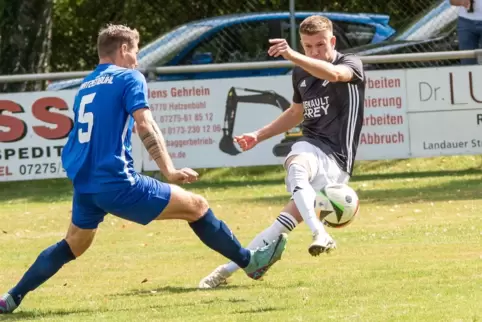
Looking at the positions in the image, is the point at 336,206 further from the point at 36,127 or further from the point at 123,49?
the point at 36,127

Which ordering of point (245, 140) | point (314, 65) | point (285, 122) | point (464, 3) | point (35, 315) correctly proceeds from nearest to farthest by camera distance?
1. point (35, 315)
2. point (314, 65)
3. point (245, 140)
4. point (285, 122)
5. point (464, 3)

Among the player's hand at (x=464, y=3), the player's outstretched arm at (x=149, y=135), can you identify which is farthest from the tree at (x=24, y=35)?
the player's outstretched arm at (x=149, y=135)

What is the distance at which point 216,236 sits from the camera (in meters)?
8.44

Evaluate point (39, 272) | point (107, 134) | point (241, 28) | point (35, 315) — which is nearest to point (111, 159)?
point (107, 134)

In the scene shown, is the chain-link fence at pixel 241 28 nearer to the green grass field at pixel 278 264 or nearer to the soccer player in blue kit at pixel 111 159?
the green grass field at pixel 278 264

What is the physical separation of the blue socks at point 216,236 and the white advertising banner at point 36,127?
27.7 ft

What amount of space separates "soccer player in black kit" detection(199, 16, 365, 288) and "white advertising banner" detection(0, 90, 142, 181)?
7988mm

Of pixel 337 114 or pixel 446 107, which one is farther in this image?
pixel 446 107

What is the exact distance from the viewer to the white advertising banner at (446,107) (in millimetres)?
16531

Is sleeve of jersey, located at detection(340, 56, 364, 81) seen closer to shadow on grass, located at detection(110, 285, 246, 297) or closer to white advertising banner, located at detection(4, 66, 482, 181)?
shadow on grass, located at detection(110, 285, 246, 297)

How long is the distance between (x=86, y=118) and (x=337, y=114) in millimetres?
1877

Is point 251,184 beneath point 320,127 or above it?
beneath

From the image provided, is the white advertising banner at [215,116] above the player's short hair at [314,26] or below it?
below

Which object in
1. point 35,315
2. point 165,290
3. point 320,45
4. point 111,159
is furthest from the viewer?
point 165,290
